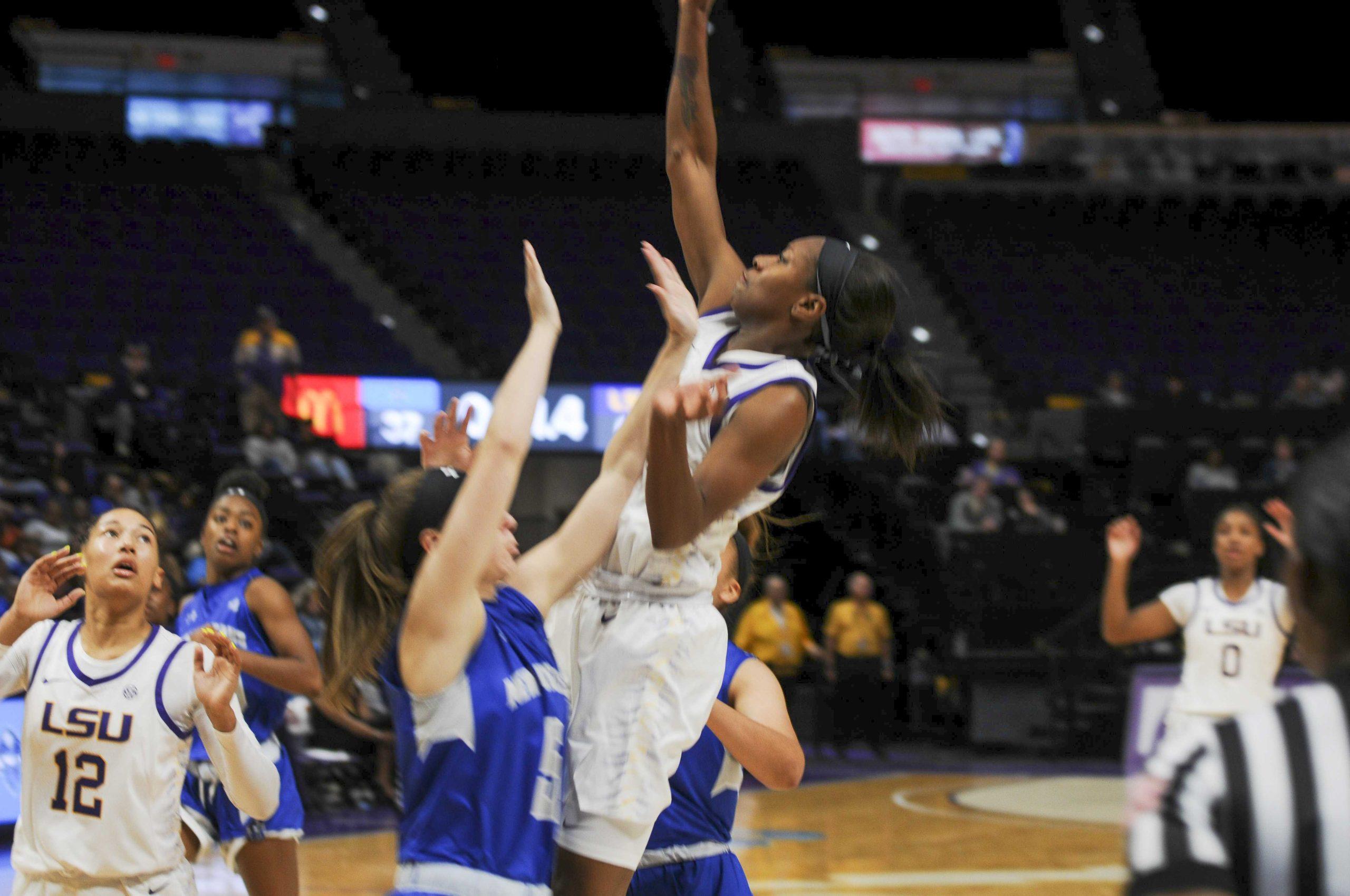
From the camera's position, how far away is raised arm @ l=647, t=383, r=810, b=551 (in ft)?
7.51

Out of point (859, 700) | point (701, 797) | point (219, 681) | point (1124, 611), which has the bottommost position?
point (859, 700)

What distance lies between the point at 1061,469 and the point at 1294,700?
15.4 metres

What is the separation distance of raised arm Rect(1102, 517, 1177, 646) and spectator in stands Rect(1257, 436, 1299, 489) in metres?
8.84

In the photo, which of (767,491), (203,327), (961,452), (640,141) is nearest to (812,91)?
(640,141)

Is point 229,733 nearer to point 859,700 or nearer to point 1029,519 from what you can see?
point 859,700

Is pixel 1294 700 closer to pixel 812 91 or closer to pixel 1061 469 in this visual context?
pixel 1061 469

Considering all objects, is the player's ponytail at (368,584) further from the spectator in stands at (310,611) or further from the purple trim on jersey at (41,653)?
the spectator in stands at (310,611)

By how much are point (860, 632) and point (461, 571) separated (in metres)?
11.2

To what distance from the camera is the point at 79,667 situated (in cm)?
338

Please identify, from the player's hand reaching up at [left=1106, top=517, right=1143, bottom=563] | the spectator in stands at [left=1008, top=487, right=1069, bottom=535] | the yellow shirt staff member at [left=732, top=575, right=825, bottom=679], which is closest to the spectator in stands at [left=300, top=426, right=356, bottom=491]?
the yellow shirt staff member at [left=732, top=575, right=825, bottom=679]

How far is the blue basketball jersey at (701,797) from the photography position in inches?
123

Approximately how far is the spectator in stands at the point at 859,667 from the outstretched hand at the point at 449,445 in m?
10.4

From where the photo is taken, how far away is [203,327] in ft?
55.0

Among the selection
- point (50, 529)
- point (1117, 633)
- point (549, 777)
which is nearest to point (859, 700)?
point (50, 529)
